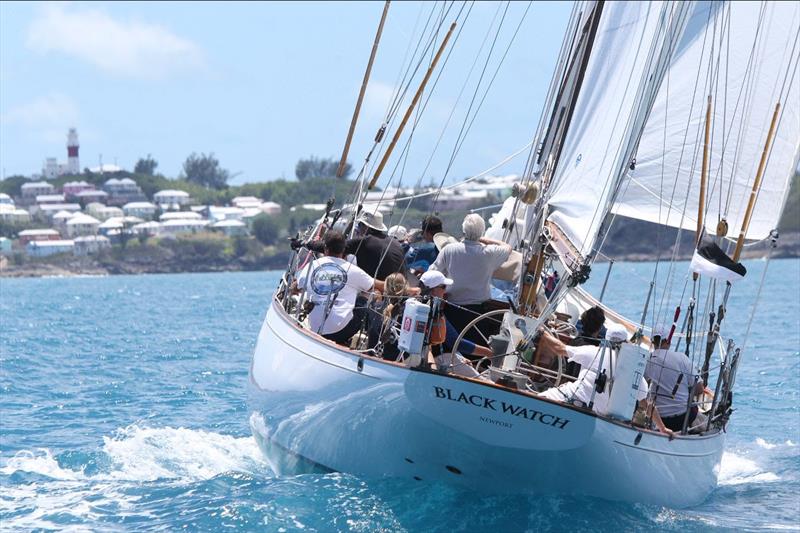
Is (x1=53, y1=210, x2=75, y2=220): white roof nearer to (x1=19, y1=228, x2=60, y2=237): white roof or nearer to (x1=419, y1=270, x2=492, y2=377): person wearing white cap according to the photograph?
(x1=19, y1=228, x2=60, y2=237): white roof

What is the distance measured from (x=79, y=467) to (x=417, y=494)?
4208 mm

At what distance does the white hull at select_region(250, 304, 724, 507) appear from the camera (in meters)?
8.71

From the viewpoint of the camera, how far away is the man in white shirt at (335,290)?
1035cm

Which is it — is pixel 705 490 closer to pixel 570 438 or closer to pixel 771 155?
pixel 570 438

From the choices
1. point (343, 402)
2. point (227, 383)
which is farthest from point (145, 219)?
point (343, 402)

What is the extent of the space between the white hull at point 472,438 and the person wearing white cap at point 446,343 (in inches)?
15.3

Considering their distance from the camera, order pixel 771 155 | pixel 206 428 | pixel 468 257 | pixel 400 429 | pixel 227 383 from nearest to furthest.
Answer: pixel 400 429 < pixel 468 257 < pixel 771 155 < pixel 206 428 < pixel 227 383

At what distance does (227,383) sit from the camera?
1980cm

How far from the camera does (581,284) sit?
→ 10148 millimetres

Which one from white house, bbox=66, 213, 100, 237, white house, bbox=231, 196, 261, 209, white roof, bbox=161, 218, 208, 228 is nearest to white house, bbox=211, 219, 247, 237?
white roof, bbox=161, 218, 208, 228

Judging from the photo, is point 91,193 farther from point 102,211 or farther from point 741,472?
point 741,472

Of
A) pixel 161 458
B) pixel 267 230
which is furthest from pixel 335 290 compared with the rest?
pixel 267 230

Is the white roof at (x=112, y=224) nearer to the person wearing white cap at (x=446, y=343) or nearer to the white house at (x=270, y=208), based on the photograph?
the white house at (x=270, y=208)

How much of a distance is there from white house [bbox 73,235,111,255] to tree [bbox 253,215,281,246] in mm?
16715
